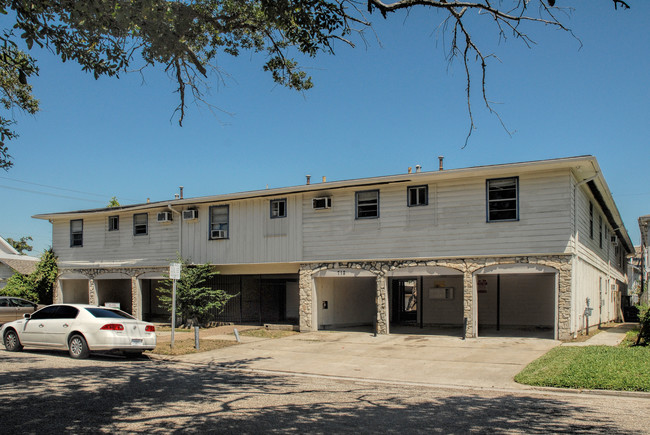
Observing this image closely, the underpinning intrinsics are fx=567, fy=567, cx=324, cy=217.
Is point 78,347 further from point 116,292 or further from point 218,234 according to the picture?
point 116,292

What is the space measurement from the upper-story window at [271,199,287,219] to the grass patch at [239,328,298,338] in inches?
180

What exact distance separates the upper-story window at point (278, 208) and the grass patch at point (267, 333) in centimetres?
458

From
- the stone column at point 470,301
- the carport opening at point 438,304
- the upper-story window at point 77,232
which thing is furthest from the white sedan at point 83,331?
the upper-story window at point 77,232

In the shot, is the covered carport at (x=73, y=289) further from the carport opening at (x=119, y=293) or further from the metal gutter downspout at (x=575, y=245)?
the metal gutter downspout at (x=575, y=245)

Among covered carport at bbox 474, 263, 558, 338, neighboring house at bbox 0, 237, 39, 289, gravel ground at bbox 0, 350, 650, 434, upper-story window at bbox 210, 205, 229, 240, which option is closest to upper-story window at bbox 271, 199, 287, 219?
upper-story window at bbox 210, 205, 229, 240

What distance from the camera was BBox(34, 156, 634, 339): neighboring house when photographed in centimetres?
1802

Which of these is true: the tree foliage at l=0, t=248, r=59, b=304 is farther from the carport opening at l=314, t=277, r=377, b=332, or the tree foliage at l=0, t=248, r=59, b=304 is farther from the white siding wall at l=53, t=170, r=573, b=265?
the carport opening at l=314, t=277, r=377, b=332

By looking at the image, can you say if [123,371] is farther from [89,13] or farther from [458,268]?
[458,268]

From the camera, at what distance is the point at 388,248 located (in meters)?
20.4

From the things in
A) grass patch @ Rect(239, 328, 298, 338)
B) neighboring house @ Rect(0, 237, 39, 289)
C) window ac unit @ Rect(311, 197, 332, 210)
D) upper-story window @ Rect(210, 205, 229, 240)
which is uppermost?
window ac unit @ Rect(311, 197, 332, 210)

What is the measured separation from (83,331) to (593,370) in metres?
12.1

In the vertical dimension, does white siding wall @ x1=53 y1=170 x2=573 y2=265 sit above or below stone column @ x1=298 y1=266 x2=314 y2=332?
above

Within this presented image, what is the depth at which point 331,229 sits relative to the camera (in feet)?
71.2

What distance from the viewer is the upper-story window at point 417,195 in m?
19.9
